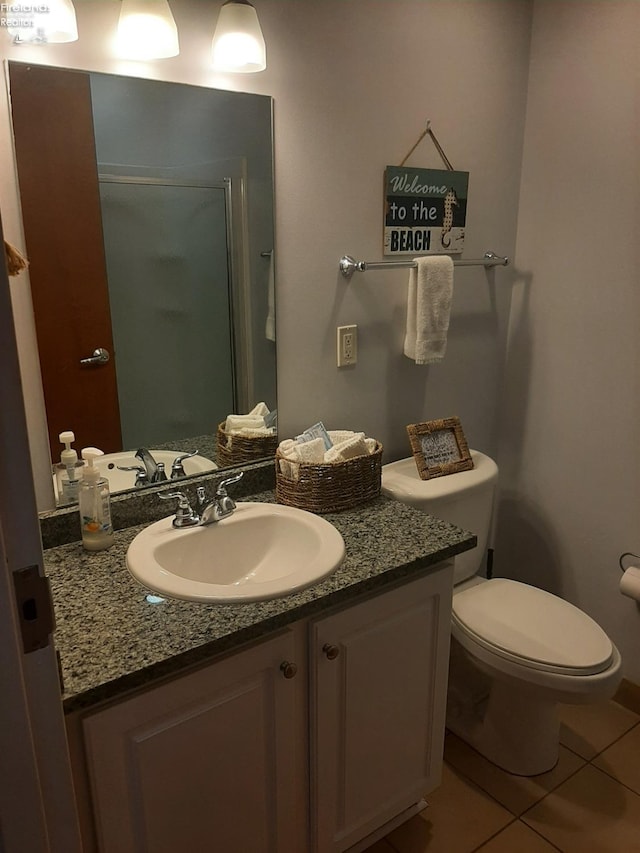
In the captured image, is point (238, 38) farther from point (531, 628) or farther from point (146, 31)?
point (531, 628)

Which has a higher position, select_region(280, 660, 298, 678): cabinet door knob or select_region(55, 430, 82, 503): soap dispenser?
select_region(55, 430, 82, 503): soap dispenser

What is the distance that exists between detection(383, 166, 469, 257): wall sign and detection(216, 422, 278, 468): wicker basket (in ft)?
2.09

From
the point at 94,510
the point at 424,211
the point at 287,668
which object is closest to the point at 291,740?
the point at 287,668

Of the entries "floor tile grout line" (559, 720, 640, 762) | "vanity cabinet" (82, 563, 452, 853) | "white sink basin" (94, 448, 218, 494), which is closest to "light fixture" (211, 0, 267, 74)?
"white sink basin" (94, 448, 218, 494)

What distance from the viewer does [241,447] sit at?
170 centimetres

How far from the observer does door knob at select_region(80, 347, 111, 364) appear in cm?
142

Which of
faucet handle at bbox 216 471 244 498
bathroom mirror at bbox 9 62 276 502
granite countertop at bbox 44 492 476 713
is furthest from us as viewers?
faucet handle at bbox 216 471 244 498

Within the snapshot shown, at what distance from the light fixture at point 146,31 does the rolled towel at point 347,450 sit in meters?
0.94

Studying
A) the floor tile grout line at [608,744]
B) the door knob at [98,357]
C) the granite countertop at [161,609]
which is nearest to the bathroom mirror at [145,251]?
the door knob at [98,357]

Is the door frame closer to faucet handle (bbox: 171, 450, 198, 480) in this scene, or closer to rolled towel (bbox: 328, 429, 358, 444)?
faucet handle (bbox: 171, 450, 198, 480)

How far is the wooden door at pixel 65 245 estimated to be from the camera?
127cm

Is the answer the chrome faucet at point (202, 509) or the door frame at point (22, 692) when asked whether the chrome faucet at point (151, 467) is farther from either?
the door frame at point (22, 692)

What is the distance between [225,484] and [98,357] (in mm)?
421

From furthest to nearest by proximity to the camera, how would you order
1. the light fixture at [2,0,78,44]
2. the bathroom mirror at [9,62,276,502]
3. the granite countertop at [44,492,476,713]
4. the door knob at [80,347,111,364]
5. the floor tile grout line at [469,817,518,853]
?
the floor tile grout line at [469,817,518,853] < the door knob at [80,347,111,364] < the bathroom mirror at [9,62,276,502] < the light fixture at [2,0,78,44] < the granite countertop at [44,492,476,713]
